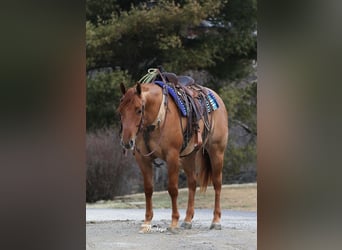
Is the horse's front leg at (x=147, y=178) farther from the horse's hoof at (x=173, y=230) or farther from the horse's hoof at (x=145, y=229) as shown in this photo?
the horse's hoof at (x=173, y=230)

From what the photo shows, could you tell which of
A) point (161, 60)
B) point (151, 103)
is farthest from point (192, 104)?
point (161, 60)

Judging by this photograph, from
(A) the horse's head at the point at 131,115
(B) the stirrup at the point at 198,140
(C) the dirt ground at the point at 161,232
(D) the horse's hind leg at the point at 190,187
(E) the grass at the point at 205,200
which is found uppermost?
(A) the horse's head at the point at 131,115

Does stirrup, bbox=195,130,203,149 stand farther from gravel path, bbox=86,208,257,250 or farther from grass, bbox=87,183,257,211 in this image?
grass, bbox=87,183,257,211

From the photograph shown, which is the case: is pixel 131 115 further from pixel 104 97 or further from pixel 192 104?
pixel 104 97

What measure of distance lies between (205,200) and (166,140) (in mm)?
4778

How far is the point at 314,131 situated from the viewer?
1654mm

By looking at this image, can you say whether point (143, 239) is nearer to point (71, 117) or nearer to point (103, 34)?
point (71, 117)

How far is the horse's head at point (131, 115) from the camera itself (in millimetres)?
4762

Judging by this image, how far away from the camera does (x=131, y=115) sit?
480 centimetres

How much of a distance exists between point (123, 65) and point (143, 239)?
19.6 ft

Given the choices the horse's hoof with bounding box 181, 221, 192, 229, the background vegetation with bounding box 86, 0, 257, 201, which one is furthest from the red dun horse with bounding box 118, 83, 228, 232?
the background vegetation with bounding box 86, 0, 257, 201

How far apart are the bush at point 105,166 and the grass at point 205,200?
0.21 metres

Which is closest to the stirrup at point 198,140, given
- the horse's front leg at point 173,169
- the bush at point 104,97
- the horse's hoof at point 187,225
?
the horse's front leg at point 173,169

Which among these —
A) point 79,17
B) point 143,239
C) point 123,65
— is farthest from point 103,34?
point 79,17
